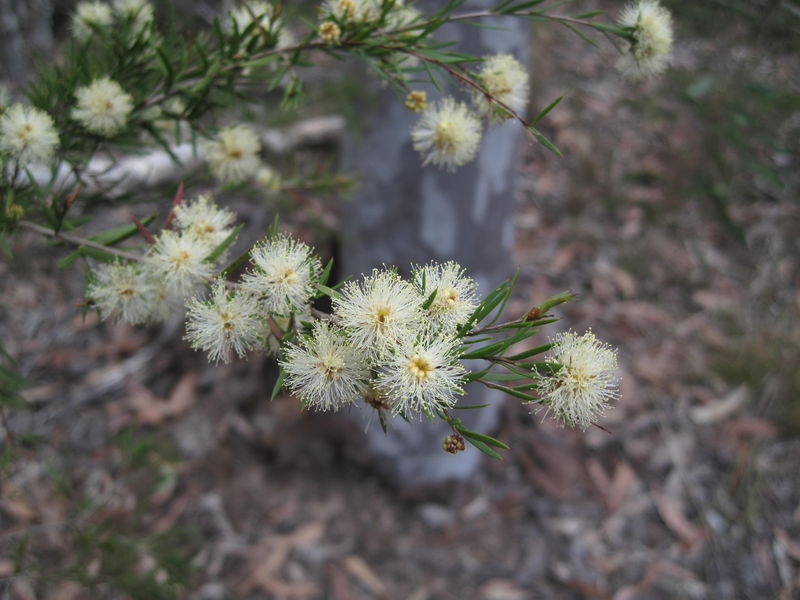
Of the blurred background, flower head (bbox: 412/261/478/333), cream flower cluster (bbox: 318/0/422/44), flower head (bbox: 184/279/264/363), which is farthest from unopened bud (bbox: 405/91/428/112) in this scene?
the blurred background

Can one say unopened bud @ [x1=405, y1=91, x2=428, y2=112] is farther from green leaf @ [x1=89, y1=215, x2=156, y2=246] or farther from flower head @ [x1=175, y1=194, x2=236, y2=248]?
→ green leaf @ [x1=89, y1=215, x2=156, y2=246]

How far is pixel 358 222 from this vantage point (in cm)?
213

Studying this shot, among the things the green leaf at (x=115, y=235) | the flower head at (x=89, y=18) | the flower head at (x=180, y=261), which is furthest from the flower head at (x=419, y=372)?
the flower head at (x=89, y=18)

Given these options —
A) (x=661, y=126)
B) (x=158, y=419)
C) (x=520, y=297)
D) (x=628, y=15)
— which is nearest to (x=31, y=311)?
(x=158, y=419)

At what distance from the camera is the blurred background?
7.08 feet

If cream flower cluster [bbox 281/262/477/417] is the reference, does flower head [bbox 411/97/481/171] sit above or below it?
above

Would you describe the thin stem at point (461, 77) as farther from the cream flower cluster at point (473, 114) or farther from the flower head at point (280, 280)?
the flower head at point (280, 280)

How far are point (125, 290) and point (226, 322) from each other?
0.23m

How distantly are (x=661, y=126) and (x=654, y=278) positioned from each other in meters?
1.33

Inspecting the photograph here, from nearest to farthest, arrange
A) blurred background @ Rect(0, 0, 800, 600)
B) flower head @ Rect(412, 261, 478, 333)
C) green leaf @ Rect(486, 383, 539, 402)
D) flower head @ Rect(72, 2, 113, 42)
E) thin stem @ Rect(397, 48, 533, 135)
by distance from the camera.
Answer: green leaf @ Rect(486, 383, 539, 402)
flower head @ Rect(412, 261, 478, 333)
thin stem @ Rect(397, 48, 533, 135)
flower head @ Rect(72, 2, 113, 42)
blurred background @ Rect(0, 0, 800, 600)

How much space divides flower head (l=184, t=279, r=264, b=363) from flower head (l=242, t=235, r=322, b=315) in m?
0.02

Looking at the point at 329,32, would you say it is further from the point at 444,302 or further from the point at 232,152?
the point at 444,302

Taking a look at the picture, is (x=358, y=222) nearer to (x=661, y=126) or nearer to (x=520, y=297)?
(x=520, y=297)

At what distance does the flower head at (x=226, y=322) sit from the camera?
0.77m
